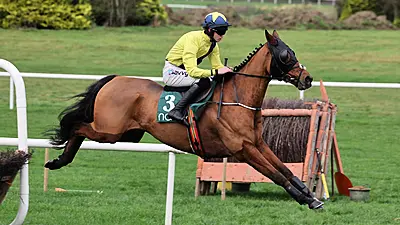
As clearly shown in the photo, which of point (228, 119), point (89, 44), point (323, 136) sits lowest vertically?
point (89, 44)

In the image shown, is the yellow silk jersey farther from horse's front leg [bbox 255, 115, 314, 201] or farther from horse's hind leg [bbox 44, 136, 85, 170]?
horse's hind leg [bbox 44, 136, 85, 170]

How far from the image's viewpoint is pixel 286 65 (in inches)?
287

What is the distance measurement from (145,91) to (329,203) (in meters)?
2.97

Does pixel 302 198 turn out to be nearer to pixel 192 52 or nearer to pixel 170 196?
pixel 170 196

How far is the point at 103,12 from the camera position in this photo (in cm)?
2702

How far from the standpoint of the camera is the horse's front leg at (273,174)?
7.27 meters

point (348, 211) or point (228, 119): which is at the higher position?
point (228, 119)

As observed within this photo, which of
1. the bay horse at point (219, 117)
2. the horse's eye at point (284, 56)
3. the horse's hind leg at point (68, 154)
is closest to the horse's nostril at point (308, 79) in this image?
the bay horse at point (219, 117)

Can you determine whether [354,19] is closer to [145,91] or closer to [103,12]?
[103,12]

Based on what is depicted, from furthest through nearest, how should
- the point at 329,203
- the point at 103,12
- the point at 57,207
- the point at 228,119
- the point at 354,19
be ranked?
the point at 354,19
the point at 103,12
the point at 329,203
the point at 57,207
the point at 228,119

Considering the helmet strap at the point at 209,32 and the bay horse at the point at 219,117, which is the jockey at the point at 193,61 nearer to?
the helmet strap at the point at 209,32

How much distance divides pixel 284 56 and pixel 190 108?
0.90m

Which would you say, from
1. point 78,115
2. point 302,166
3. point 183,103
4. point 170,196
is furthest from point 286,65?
point 302,166

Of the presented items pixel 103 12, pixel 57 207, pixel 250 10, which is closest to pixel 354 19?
pixel 250 10
